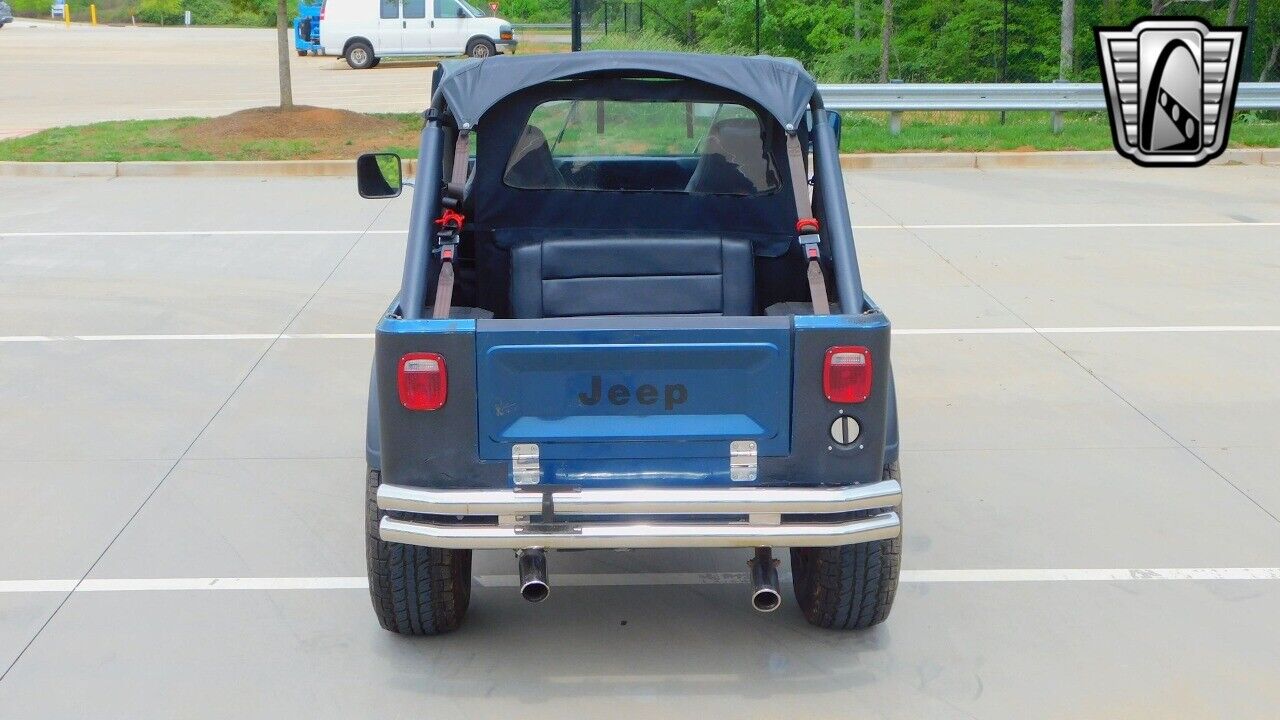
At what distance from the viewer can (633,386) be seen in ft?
14.2

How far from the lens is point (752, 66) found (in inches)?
205

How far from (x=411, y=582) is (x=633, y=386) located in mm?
1018

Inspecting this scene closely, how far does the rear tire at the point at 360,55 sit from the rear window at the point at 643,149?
90.7 ft

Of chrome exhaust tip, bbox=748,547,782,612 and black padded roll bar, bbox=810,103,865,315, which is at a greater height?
black padded roll bar, bbox=810,103,865,315

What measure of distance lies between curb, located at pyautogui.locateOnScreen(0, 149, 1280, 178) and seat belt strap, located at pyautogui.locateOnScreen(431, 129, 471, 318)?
1108cm

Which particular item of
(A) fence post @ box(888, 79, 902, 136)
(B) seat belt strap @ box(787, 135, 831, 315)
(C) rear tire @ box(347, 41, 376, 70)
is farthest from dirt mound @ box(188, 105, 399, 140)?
(C) rear tire @ box(347, 41, 376, 70)

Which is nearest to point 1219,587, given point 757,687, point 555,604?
point 757,687

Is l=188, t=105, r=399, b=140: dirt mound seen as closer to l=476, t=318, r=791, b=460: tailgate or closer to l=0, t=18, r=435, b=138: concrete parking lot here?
l=0, t=18, r=435, b=138: concrete parking lot

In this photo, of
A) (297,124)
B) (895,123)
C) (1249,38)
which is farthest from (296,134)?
(1249,38)

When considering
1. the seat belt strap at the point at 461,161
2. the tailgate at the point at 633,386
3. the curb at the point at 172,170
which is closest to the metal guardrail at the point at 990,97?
the curb at the point at 172,170

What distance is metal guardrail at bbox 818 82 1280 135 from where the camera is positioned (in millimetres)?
18469

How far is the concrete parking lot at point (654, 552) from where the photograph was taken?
4.50 metres

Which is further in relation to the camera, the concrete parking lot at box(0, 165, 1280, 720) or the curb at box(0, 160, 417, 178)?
the curb at box(0, 160, 417, 178)

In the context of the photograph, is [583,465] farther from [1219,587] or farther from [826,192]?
[1219,587]
